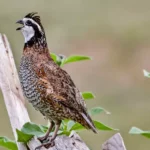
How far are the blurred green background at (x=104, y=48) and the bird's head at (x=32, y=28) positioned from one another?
6.07 metres

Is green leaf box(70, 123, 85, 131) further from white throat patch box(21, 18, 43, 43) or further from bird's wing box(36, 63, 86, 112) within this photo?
white throat patch box(21, 18, 43, 43)

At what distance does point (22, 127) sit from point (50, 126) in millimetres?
557

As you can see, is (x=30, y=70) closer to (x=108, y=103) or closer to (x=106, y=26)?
(x=108, y=103)

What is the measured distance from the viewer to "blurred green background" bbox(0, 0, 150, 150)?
12617mm

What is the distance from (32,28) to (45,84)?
0.32 metres

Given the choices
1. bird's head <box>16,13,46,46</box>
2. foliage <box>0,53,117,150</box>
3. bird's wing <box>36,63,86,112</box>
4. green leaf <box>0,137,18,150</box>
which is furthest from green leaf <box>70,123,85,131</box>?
bird's head <box>16,13,46,46</box>

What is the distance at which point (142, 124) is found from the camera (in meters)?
12.4

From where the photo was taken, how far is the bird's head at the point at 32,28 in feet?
15.8

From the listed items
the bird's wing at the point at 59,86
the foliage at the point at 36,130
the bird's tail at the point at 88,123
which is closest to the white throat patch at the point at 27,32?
the bird's wing at the point at 59,86

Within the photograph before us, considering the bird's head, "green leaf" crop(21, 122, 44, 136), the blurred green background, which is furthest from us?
the blurred green background

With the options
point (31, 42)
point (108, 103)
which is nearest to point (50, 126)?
point (31, 42)

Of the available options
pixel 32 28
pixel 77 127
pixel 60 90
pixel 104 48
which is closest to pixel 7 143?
→ pixel 77 127

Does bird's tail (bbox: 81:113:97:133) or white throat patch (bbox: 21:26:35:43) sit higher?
white throat patch (bbox: 21:26:35:43)

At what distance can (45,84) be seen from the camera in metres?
4.71
